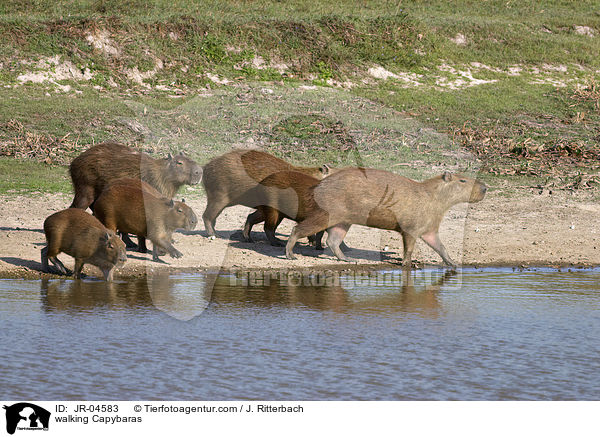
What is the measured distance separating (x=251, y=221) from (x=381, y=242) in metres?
1.63

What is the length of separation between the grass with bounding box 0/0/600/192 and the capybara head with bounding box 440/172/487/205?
4135 millimetres

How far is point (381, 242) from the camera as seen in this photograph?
11.2m

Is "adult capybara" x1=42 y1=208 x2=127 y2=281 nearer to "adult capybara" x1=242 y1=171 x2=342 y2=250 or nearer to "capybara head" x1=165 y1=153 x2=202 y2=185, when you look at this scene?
"capybara head" x1=165 y1=153 x2=202 y2=185

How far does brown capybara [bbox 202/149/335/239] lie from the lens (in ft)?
34.0

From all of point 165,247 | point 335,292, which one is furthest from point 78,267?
point 335,292

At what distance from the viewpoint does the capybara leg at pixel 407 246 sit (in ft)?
32.5

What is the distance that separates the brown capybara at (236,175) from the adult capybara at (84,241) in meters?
2.08

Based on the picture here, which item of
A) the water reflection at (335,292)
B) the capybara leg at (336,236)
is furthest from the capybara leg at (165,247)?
the capybara leg at (336,236)

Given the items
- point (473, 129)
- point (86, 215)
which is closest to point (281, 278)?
point (86, 215)
